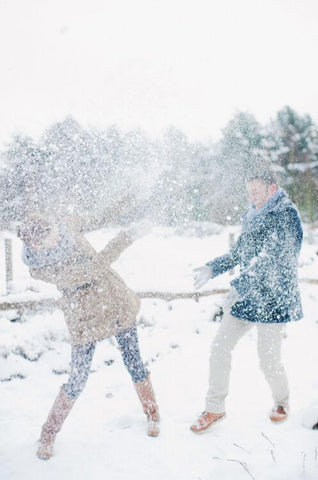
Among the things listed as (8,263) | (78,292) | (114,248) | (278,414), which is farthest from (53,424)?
(8,263)

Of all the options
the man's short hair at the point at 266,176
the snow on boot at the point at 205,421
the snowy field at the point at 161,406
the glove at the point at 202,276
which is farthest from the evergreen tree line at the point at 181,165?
the snow on boot at the point at 205,421

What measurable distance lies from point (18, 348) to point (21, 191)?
8.44ft

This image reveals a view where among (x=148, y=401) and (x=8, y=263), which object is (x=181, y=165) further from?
(x=148, y=401)

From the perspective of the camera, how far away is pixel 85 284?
2.64 metres

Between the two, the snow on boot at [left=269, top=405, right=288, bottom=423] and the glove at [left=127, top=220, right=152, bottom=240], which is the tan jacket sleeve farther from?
the snow on boot at [left=269, top=405, right=288, bottom=423]

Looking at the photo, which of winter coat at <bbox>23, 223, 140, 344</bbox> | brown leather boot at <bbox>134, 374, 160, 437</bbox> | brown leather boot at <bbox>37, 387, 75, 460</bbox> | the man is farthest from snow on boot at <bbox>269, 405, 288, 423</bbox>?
brown leather boot at <bbox>37, 387, 75, 460</bbox>

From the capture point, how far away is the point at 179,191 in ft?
83.4

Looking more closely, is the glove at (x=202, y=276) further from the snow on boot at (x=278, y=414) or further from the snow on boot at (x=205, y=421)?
the snow on boot at (x=278, y=414)

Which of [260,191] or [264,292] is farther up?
[260,191]

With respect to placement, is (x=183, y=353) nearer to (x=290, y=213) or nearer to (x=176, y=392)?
(x=176, y=392)

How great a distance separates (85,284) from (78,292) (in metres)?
0.07

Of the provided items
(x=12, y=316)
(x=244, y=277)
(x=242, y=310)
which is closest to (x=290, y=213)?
(x=244, y=277)

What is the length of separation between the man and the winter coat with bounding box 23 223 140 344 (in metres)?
0.69

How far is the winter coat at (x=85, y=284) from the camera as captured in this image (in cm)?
255
